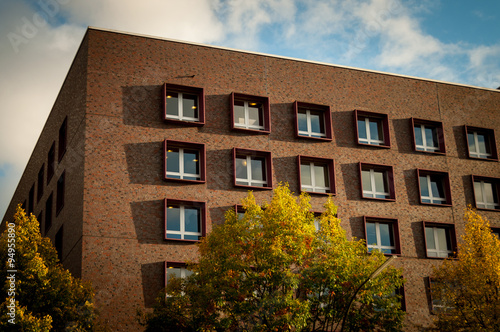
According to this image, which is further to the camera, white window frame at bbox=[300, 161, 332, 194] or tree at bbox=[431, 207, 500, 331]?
white window frame at bbox=[300, 161, 332, 194]

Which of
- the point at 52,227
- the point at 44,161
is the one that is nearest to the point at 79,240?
the point at 52,227

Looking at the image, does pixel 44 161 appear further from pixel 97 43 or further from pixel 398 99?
pixel 398 99

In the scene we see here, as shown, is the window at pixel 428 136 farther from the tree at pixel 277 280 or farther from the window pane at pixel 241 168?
the tree at pixel 277 280

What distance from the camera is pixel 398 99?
44.2 meters

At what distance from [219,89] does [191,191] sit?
6465 mm

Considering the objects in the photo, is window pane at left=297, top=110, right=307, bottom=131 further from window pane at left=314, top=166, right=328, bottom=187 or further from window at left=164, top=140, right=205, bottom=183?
window at left=164, top=140, right=205, bottom=183

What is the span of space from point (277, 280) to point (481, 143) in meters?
23.2

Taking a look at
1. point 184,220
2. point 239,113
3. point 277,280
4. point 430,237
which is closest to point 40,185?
point 184,220

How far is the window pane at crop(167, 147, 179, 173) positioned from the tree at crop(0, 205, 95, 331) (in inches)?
361

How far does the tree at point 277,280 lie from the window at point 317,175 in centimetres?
844

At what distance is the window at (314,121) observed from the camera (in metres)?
41.4

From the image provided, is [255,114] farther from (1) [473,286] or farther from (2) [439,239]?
(1) [473,286]

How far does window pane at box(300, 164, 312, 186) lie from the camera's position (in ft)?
132

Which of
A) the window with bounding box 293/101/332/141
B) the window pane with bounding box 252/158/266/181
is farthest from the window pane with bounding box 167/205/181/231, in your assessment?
the window with bounding box 293/101/332/141
